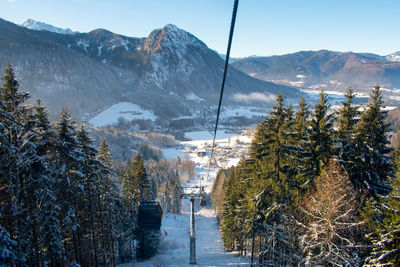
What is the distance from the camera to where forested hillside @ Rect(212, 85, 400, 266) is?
10.2 meters

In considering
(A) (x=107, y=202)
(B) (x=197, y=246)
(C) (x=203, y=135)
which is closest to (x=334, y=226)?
(A) (x=107, y=202)

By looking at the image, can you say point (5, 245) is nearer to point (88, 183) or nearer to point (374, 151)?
point (88, 183)

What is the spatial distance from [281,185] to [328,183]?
4.22 m

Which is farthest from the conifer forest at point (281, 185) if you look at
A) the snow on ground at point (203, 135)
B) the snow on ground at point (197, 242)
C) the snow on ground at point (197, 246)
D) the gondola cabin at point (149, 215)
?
the snow on ground at point (203, 135)

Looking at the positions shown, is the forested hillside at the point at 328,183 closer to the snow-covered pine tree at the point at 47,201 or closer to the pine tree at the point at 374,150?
the pine tree at the point at 374,150

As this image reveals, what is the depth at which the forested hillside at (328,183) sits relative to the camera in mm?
10164

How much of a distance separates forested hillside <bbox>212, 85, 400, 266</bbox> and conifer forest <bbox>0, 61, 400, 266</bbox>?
60 mm

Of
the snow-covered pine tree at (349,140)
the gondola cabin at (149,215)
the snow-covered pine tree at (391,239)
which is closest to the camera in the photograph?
the snow-covered pine tree at (391,239)

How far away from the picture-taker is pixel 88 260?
63.0 feet

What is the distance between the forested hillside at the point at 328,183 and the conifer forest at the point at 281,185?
0.20 ft

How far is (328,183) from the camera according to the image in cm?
1056

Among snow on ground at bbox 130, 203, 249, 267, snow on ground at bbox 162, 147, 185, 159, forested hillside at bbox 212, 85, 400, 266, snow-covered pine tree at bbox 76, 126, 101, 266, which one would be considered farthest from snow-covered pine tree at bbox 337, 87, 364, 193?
snow on ground at bbox 162, 147, 185, 159

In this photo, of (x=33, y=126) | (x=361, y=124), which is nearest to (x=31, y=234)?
(x=33, y=126)

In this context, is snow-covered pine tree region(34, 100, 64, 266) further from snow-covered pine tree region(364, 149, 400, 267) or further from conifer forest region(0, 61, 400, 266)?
snow-covered pine tree region(364, 149, 400, 267)
